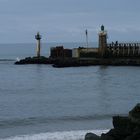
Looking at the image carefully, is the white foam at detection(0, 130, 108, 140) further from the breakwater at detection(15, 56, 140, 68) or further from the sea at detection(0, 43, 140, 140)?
the breakwater at detection(15, 56, 140, 68)

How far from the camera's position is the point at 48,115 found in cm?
2298

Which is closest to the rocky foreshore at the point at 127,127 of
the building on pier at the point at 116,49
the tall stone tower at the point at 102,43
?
the building on pier at the point at 116,49

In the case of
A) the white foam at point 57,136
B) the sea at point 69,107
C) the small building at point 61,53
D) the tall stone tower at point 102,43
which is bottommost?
the sea at point 69,107

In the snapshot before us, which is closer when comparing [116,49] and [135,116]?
[135,116]

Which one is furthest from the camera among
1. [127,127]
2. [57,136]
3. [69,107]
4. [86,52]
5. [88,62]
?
[86,52]

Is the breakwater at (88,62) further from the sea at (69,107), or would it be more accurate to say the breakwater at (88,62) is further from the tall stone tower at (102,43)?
the sea at (69,107)

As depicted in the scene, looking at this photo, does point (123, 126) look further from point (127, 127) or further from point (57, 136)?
point (57, 136)

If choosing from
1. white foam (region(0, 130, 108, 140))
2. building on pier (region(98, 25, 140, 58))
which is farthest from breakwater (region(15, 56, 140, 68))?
white foam (region(0, 130, 108, 140))

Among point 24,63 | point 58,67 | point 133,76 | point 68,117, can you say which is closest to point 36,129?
point 68,117

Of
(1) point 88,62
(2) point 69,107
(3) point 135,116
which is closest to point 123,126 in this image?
(3) point 135,116

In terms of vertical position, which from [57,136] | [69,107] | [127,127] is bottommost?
[69,107]

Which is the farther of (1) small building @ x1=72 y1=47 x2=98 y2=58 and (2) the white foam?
(1) small building @ x1=72 y1=47 x2=98 y2=58

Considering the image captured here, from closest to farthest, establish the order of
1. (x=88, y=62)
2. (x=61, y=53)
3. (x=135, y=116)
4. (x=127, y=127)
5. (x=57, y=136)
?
(x=135, y=116), (x=127, y=127), (x=57, y=136), (x=88, y=62), (x=61, y=53)

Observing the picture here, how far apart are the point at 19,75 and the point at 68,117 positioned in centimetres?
3406
